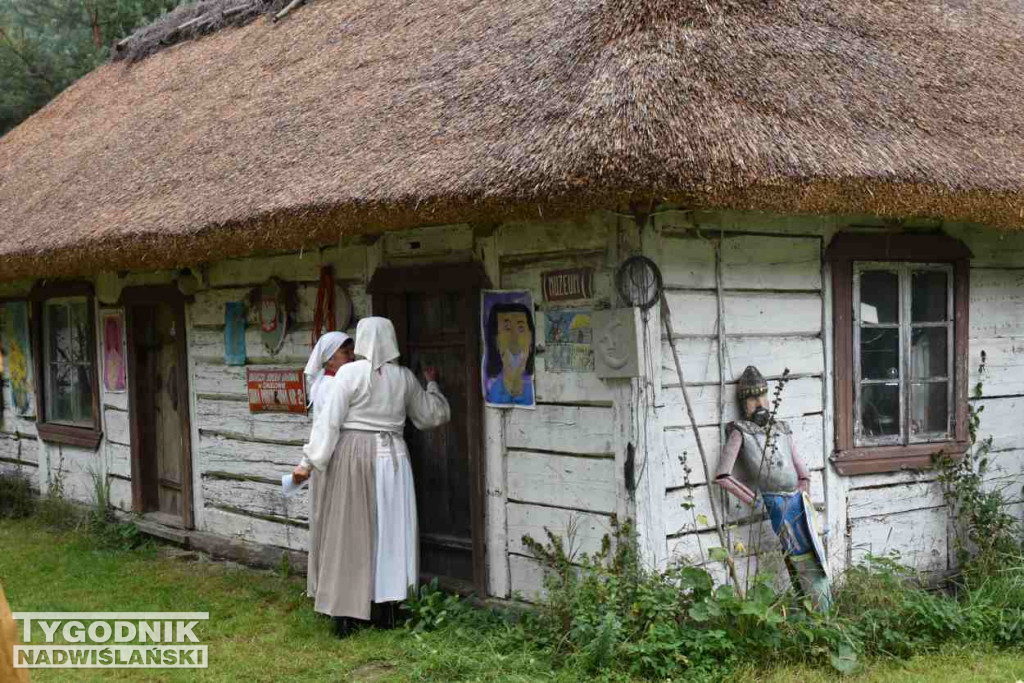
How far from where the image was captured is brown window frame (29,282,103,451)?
850 cm

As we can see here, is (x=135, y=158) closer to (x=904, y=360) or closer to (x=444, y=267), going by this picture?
(x=444, y=267)

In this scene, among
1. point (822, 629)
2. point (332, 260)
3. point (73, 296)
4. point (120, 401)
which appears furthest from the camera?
point (73, 296)

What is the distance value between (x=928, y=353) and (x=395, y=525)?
117 inches

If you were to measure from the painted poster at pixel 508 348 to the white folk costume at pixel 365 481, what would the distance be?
0.34 metres

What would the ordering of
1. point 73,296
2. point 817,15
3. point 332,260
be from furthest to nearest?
point 73,296 → point 332,260 → point 817,15

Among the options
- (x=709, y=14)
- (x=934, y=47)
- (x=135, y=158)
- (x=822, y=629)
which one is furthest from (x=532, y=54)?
(x=135, y=158)

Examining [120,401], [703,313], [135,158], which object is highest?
[135,158]

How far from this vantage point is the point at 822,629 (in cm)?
454

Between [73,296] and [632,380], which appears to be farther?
[73,296]

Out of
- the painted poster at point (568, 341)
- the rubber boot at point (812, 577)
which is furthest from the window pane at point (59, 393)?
the rubber boot at point (812, 577)

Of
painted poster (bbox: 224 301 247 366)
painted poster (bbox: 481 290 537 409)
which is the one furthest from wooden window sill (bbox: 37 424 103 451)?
painted poster (bbox: 481 290 537 409)

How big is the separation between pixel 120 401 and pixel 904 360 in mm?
5726

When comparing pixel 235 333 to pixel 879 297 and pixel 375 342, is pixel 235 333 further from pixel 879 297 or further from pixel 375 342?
pixel 879 297

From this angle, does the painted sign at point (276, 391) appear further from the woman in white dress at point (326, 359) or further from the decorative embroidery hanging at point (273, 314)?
the woman in white dress at point (326, 359)
